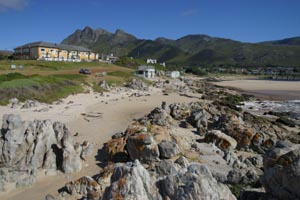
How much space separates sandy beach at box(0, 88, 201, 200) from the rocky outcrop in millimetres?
422

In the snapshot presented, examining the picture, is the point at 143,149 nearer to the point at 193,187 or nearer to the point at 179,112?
the point at 193,187

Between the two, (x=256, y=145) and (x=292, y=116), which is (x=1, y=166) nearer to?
(x=256, y=145)

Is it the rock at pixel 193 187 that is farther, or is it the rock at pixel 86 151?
the rock at pixel 86 151

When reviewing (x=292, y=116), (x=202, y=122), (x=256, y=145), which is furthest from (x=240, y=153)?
(x=292, y=116)

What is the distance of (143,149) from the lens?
12.0 m

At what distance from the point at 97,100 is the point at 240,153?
20753 millimetres

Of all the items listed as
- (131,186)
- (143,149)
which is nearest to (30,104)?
(143,149)

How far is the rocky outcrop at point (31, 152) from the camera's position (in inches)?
430

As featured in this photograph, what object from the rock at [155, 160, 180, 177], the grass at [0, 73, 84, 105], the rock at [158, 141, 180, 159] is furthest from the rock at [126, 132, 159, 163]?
the grass at [0, 73, 84, 105]

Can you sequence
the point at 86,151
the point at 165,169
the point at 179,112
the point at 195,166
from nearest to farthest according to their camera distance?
the point at 195,166
the point at 165,169
the point at 86,151
the point at 179,112

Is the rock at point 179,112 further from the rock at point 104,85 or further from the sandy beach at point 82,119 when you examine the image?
the rock at point 104,85

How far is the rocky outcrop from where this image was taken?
10922 millimetres

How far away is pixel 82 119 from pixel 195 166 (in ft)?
51.2

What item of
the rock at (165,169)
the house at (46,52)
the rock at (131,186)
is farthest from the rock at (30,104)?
the house at (46,52)
